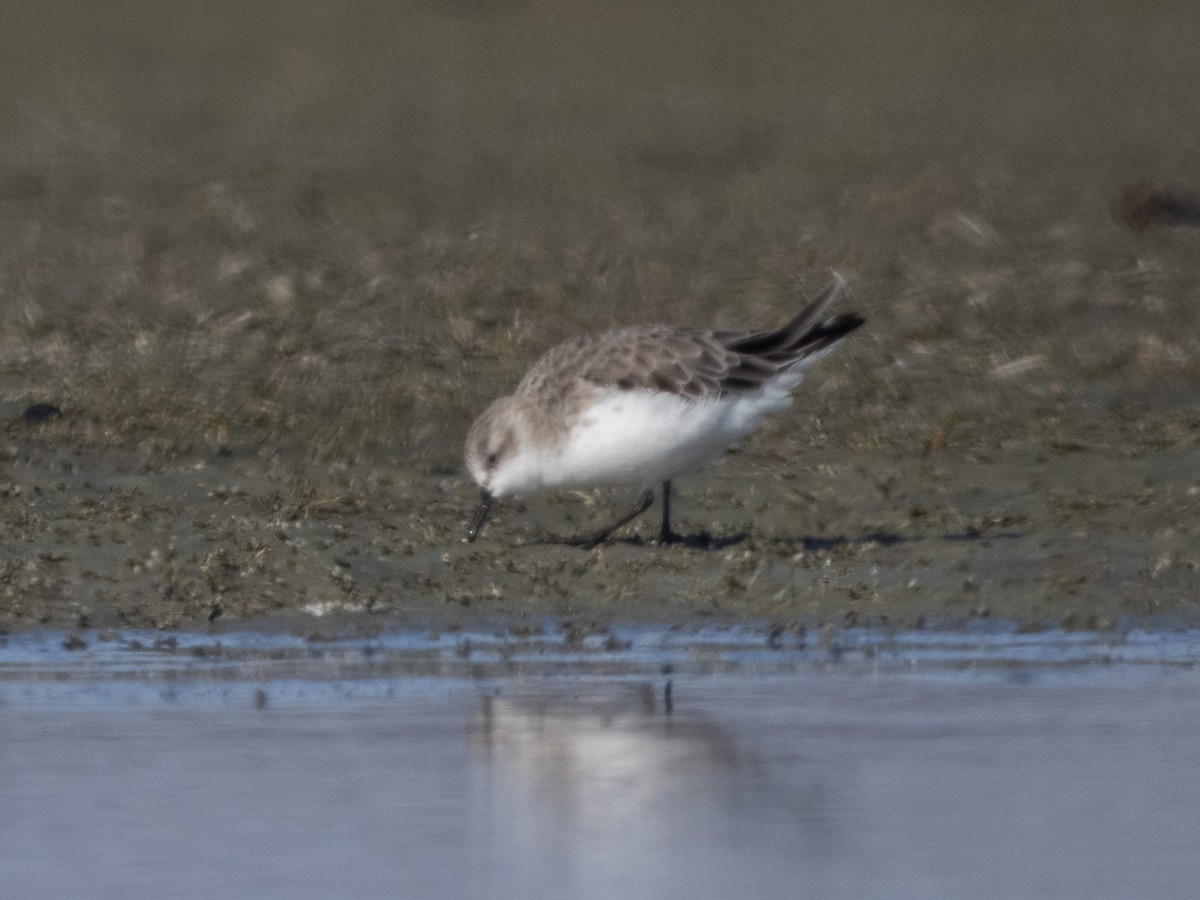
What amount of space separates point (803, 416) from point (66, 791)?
588cm

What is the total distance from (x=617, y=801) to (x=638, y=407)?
3.36 metres

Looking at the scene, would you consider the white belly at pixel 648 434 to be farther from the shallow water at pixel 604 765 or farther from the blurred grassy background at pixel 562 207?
the blurred grassy background at pixel 562 207

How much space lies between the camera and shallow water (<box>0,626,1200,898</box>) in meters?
5.64

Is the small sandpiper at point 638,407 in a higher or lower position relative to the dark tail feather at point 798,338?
lower

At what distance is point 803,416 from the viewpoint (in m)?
11.8

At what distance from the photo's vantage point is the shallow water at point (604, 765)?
5.64 m

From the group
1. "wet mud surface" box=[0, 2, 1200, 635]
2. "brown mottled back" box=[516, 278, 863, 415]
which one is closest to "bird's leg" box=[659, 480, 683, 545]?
"wet mud surface" box=[0, 2, 1200, 635]

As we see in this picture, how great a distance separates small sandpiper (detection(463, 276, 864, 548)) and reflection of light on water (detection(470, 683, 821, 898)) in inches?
81.6

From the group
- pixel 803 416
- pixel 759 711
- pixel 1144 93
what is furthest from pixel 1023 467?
pixel 1144 93

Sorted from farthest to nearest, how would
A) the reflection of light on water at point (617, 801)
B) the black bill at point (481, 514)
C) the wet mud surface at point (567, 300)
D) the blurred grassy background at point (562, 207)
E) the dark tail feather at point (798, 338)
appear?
the blurred grassy background at point (562, 207), the black bill at point (481, 514), the dark tail feather at point (798, 338), the wet mud surface at point (567, 300), the reflection of light on water at point (617, 801)

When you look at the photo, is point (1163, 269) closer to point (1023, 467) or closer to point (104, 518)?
point (1023, 467)

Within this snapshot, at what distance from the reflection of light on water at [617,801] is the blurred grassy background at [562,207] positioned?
4.16 metres

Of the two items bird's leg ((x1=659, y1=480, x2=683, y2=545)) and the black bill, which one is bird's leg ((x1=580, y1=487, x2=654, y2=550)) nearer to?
bird's leg ((x1=659, y1=480, x2=683, y2=545))

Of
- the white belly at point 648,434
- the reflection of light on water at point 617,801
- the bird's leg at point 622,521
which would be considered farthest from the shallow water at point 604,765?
the bird's leg at point 622,521
